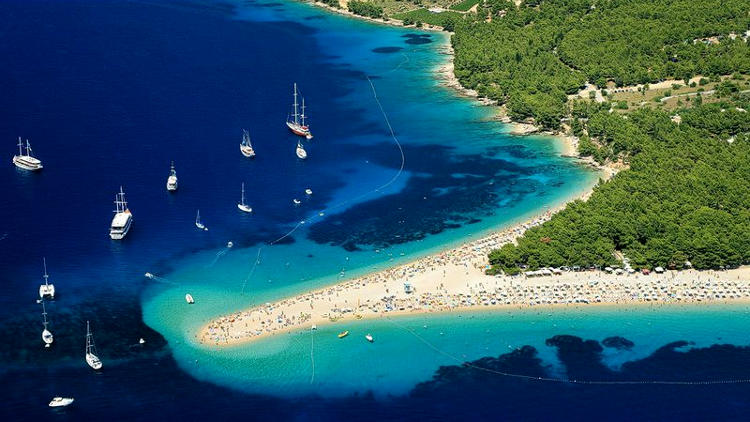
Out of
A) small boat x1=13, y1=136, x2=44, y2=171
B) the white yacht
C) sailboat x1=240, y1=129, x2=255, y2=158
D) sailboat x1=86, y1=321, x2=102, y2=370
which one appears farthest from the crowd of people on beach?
small boat x1=13, y1=136, x2=44, y2=171

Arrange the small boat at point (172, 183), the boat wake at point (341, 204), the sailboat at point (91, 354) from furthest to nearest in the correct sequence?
the small boat at point (172, 183)
the boat wake at point (341, 204)
the sailboat at point (91, 354)

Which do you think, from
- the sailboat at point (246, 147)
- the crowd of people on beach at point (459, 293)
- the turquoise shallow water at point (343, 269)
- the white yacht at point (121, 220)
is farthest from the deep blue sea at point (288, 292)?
the crowd of people on beach at point (459, 293)

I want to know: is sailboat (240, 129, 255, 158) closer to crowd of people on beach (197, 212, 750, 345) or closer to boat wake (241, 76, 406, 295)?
boat wake (241, 76, 406, 295)

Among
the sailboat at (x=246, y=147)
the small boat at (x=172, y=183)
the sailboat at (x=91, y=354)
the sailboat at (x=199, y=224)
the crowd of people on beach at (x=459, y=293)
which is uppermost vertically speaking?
the sailboat at (x=246, y=147)

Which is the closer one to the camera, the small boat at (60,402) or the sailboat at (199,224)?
the small boat at (60,402)

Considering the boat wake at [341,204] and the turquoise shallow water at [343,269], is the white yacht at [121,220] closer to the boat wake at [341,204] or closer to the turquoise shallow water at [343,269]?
the turquoise shallow water at [343,269]

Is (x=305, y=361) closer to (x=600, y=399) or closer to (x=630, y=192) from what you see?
(x=600, y=399)

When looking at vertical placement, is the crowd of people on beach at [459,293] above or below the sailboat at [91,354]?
above
